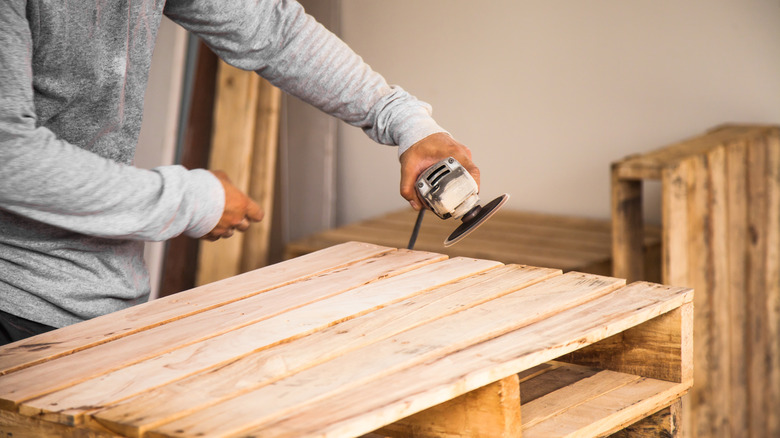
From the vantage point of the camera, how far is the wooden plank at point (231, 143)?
12.3 ft

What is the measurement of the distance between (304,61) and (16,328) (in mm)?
769

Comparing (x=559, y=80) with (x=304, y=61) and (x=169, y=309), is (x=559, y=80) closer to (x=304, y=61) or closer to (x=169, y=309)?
(x=304, y=61)

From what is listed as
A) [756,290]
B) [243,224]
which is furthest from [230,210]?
[756,290]

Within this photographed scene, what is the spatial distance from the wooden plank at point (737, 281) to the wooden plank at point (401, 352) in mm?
1371

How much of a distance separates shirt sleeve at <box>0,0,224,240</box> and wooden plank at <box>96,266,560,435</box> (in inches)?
12.7

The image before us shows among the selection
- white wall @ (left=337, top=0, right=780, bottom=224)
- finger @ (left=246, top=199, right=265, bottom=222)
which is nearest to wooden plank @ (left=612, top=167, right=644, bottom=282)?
white wall @ (left=337, top=0, right=780, bottom=224)

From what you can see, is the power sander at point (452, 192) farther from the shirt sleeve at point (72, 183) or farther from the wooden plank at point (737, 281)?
the wooden plank at point (737, 281)

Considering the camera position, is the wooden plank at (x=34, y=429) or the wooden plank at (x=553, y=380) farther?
the wooden plank at (x=553, y=380)

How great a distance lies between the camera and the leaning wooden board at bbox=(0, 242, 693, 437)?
3.55 ft

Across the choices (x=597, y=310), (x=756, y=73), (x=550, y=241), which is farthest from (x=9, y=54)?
(x=756, y=73)

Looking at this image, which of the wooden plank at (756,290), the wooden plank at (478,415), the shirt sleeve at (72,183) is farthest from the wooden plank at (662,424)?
the wooden plank at (756,290)

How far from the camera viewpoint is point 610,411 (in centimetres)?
142

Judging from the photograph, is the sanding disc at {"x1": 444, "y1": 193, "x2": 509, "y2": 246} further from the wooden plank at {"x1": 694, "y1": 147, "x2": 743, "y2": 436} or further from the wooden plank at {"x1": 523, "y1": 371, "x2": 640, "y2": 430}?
the wooden plank at {"x1": 694, "y1": 147, "x2": 743, "y2": 436}

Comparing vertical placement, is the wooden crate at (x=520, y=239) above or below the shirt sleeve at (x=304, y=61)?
below
